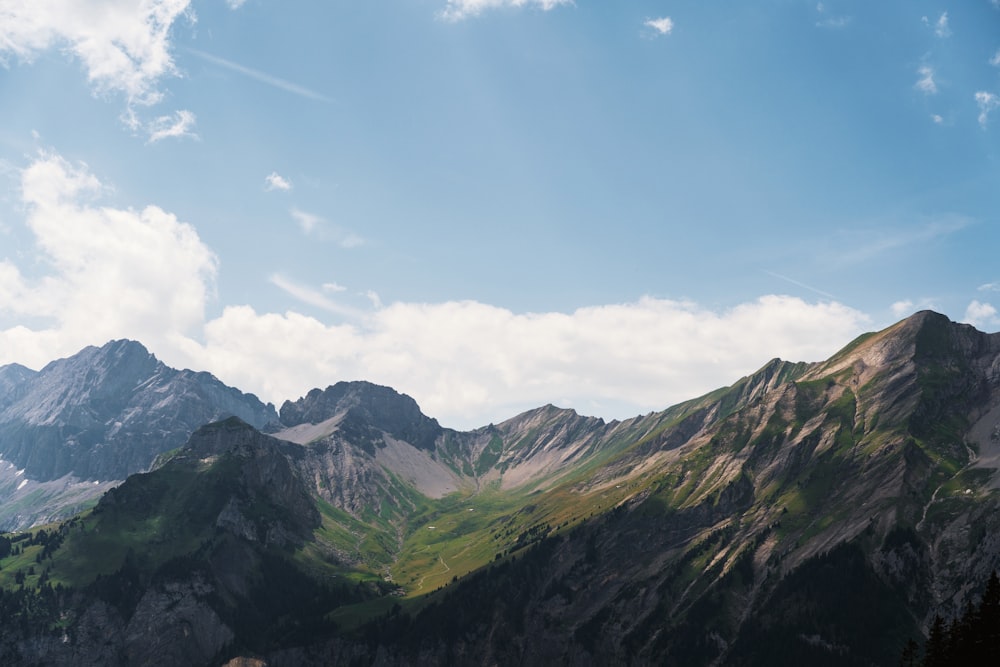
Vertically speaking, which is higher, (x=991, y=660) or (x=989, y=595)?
(x=989, y=595)

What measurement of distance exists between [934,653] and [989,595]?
11286mm

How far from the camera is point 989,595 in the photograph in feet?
318

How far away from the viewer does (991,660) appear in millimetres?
93000

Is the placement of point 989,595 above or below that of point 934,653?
above

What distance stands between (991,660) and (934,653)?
7.09m

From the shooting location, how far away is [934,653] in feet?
323

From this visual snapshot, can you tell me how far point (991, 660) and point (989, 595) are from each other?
8.62 metres
